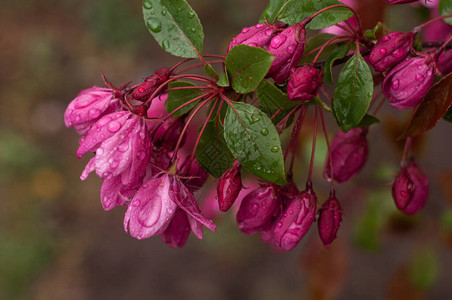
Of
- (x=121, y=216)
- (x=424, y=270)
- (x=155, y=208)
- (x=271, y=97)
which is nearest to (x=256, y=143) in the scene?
(x=271, y=97)

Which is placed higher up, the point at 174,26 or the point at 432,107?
the point at 174,26

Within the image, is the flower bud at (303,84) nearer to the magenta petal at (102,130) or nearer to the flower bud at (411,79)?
the flower bud at (411,79)

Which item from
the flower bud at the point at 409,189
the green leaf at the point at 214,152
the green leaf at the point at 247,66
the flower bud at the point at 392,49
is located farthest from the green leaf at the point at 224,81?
the flower bud at the point at 409,189

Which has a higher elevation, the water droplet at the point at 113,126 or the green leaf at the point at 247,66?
the water droplet at the point at 113,126

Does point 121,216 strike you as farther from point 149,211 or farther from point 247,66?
point 247,66

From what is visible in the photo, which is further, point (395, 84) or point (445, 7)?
point (445, 7)

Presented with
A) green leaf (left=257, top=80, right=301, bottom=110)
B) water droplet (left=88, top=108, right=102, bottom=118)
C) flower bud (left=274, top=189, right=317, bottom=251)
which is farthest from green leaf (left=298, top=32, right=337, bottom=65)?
water droplet (left=88, top=108, right=102, bottom=118)

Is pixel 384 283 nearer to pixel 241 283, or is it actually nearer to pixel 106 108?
pixel 241 283
